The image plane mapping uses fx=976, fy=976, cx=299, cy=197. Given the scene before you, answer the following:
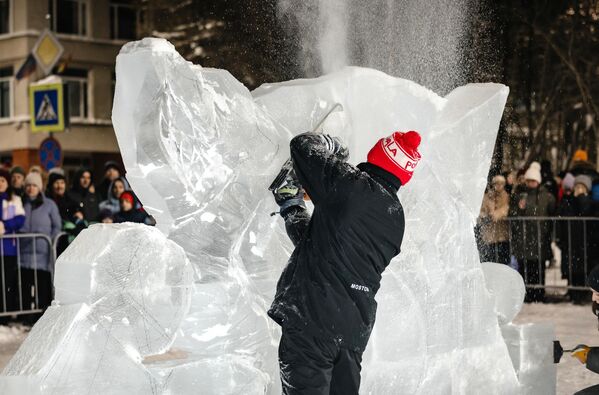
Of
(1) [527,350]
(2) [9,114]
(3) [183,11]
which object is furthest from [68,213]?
(2) [9,114]

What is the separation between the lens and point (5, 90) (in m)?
31.7

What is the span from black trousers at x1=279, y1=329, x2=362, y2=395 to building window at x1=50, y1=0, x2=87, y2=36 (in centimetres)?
2948

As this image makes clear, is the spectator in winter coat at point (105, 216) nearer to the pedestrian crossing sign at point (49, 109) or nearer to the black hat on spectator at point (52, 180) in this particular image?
the black hat on spectator at point (52, 180)

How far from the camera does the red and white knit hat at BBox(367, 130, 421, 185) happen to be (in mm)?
3934

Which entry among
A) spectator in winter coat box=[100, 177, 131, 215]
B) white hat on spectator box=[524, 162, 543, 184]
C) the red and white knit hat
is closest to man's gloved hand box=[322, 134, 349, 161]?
the red and white knit hat

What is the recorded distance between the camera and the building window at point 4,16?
103 feet

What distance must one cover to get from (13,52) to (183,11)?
11736 millimetres

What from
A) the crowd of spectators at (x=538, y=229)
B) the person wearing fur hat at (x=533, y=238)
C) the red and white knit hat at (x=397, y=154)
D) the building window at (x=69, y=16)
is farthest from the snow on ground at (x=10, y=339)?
the building window at (x=69, y=16)

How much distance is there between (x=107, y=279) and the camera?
405 cm

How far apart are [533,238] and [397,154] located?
7801 mm

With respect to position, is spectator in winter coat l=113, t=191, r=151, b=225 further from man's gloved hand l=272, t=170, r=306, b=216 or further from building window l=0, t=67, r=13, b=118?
building window l=0, t=67, r=13, b=118

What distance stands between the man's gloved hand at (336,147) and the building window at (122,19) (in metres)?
29.2

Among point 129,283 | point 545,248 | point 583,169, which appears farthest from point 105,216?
point 583,169

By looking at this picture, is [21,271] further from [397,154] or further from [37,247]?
[397,154]
